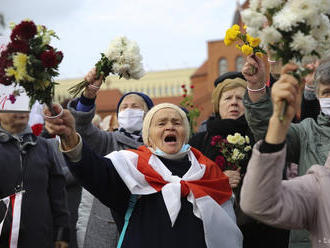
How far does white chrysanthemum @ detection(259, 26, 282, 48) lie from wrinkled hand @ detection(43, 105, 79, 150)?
132 cm

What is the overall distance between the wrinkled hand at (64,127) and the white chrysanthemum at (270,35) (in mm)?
1317

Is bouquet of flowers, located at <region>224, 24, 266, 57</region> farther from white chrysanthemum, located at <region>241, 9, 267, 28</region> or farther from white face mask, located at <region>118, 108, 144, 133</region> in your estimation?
white face mask, located at <region>118, 108, 144, 133</region>

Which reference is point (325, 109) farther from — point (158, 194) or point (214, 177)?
point (158, 194)

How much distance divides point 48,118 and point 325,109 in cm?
186

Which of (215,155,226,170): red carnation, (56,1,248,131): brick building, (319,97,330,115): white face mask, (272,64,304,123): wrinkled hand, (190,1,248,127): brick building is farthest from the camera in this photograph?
(190,1,248,127): brick building

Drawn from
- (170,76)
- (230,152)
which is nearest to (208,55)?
(170,76)

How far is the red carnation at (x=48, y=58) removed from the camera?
3033 millimetres

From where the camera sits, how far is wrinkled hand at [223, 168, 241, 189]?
475cm

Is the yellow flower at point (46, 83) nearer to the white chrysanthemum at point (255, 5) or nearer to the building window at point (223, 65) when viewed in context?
the white chrysanthemum at point (255, 5)

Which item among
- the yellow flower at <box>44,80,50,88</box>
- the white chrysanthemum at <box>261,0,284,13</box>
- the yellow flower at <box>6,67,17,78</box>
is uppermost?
the white chrysanthemum at <box>261,0,284,13</box>

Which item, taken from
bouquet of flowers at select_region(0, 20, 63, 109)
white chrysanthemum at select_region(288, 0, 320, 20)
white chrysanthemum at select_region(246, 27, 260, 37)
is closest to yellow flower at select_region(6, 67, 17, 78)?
bouquet of flowers at select_region(0, 20, 63, 109)

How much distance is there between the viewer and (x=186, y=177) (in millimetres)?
4082

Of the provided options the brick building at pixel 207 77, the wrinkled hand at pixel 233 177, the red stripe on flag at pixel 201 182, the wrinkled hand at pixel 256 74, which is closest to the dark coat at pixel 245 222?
the wrinkled hand at pixel 233 177

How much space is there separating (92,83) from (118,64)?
0.85 ft
